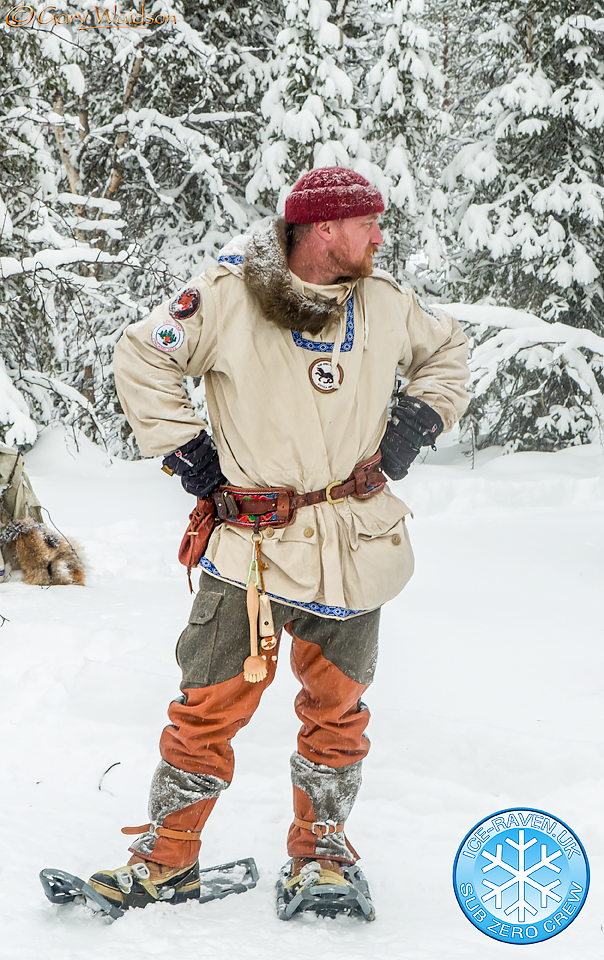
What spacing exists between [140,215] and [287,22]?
3619mm

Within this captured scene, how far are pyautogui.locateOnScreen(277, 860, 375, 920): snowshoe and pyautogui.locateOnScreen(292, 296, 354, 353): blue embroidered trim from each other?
4.89ft

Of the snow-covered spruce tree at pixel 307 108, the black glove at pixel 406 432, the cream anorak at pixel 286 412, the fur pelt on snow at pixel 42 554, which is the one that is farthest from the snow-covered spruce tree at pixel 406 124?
the cream anorak at pixel 286 412

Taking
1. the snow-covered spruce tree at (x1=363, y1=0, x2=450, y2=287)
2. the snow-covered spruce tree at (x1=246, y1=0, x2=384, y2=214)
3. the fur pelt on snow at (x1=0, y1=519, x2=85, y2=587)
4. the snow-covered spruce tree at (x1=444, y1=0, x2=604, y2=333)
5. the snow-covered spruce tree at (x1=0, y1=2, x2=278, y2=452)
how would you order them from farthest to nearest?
the snow-covered spruce tree at (x1=0, y1=2, x2=278, y2=452), the snow-covered spruce tree at (x1=363, y1=0, x2=450, y2=287), the snow-covered spruce tree at (x1=246, y1=0, x2=384, y2=214), the snow-covered spruce tree at (x1=444, y1=0, x2=604, y2=333), the fur pelt on snow at (x1=0, y1=519, x2=85, y2=587)

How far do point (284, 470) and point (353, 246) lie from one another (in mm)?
652

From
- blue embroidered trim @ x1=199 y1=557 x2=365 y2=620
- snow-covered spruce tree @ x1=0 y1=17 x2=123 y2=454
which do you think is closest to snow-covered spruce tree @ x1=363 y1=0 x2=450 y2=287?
snow-covered spruce tree @ x1=0 y1=17 x2=123 y2=454

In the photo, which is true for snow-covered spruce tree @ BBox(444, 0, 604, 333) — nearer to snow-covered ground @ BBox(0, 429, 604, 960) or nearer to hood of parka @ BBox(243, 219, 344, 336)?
snow-covered ground @ BBox(0, 429, 604, 960)

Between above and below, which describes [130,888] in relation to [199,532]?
below

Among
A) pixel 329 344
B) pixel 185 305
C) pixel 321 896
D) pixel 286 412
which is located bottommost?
pixel 321 896

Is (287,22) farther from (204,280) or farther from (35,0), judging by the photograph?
(204,280)

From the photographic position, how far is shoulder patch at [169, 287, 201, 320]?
2.14 m

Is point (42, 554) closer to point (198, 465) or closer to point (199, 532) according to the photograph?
point (199, 532)

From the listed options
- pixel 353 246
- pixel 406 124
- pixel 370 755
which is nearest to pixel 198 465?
pixel 353 246

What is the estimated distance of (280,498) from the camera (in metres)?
2.25

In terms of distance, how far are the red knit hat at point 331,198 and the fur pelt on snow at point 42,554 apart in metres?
3.99
